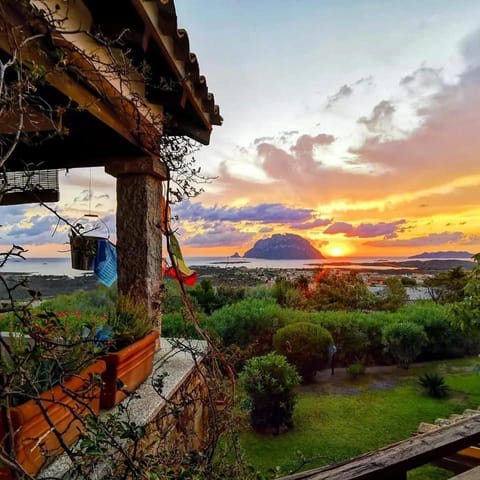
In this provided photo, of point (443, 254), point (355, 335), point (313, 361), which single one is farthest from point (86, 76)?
point (443, 254)

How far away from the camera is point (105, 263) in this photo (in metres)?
3.16

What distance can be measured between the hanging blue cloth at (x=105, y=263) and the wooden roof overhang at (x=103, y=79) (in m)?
0.77

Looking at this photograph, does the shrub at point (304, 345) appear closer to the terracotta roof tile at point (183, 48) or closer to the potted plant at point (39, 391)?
the terracotta roof tile at point (183, 48)

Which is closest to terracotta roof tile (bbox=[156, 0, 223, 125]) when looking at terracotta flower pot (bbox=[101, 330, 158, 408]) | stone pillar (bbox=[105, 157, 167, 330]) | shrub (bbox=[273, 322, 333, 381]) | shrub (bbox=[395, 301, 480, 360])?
stone pillar (bbox=[105, 157, 167, 330])

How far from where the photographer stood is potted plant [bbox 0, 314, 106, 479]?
960mm

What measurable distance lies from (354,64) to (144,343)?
13.9ft

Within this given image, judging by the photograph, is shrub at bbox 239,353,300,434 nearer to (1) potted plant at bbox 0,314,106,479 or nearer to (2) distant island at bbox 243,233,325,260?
(1) potted plant at bbox 0,314,106,479

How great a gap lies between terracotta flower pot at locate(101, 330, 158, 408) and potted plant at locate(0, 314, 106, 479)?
0.33 ft

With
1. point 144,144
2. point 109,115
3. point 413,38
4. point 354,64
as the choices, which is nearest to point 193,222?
point 144,144

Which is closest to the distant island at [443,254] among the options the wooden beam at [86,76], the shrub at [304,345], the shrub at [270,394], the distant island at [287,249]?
the distant island at [287,249]

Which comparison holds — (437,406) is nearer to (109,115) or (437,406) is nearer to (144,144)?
(144,144)

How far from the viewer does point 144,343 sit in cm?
254

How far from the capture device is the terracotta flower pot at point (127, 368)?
6.97 feet

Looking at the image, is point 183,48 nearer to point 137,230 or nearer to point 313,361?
point 137,230
